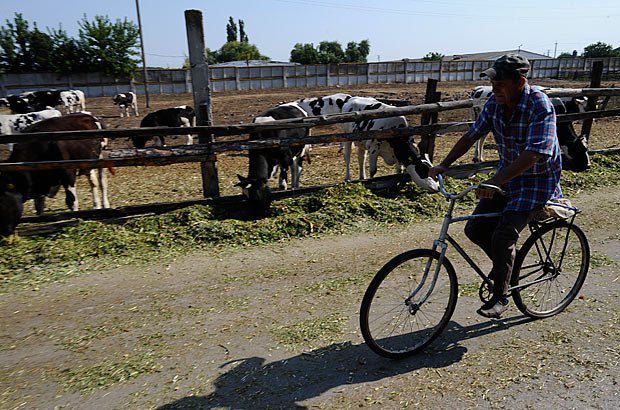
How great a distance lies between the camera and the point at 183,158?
663 cm

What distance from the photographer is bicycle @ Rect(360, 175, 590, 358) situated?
3.60 metres

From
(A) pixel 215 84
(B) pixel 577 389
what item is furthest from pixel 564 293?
(A) pixel 215 84

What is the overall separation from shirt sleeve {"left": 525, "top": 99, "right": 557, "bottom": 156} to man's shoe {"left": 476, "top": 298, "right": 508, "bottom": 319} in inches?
50.6

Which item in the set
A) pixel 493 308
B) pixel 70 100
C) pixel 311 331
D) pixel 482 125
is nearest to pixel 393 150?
pixel 482 125

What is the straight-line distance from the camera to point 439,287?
13.2 feet

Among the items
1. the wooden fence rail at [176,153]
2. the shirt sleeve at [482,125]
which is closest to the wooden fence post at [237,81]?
the wooden fence rail at [176,153]

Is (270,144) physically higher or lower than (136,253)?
higher

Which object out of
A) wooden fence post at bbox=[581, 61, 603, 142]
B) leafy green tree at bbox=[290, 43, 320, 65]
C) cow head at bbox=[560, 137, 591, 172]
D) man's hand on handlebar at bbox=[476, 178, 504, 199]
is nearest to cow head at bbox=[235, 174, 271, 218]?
man's hand on handlebar at bbox=[476, 178, 504, 199]

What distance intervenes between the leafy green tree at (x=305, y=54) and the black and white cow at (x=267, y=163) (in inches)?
2815

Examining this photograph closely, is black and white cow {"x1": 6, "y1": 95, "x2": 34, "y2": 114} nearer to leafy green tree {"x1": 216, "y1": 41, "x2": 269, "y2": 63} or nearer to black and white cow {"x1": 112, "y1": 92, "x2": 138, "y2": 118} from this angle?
black and white cow {"x1": 112, "y1": 92, "x2": 138, "y2": 118}

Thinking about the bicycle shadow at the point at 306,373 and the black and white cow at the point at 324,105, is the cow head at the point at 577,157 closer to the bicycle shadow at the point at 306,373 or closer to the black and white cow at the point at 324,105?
the black and white cow at the point at 324,105

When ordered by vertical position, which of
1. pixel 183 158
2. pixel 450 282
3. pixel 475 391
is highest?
pixel 183 158

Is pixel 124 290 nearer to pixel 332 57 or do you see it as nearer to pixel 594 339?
pixel 594 339

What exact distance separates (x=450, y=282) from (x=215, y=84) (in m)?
37.3
